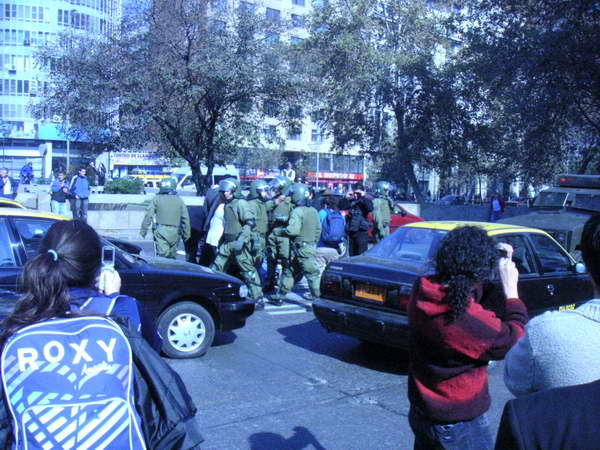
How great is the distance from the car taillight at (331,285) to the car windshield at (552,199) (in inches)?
378

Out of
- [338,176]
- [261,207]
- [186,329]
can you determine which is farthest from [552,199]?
[338,176]

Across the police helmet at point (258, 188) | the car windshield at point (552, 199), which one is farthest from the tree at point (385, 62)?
the police helmet at point (258, 188)

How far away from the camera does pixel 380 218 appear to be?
1109cm

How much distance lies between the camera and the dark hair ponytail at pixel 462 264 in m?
2.75

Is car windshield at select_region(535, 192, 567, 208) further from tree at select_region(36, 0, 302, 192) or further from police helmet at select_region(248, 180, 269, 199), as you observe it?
tree at select_region(36, 0, 302, 192)

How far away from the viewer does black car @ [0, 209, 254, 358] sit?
20.7 ft

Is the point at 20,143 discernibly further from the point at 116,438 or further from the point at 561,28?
the point at 116,438

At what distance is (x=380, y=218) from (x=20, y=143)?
2683 inches

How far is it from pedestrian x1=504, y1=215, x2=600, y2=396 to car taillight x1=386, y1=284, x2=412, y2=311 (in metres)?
4.14

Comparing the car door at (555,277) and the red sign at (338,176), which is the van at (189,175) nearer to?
the red sign at (338,176)

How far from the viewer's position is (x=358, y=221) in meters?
11.0

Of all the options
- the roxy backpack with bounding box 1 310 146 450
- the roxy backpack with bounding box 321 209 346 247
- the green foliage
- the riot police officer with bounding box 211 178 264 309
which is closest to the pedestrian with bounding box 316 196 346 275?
the roxy backpack with bounding box 321 209 346 247

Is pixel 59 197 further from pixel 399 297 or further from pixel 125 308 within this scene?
pixel 125 308

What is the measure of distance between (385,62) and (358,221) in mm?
18007
